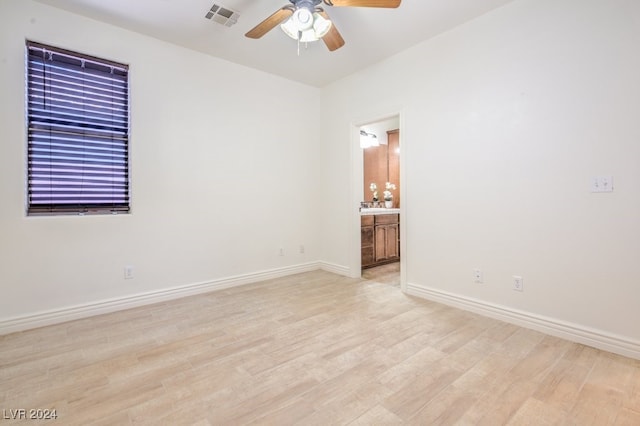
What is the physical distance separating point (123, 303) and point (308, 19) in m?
3.24

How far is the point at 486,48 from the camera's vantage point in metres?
2.83

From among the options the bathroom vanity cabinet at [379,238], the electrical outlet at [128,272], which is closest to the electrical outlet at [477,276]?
the bathroom vanity cabinet at [379,238]

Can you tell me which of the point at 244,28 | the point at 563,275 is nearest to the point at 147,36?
the point at 244,28

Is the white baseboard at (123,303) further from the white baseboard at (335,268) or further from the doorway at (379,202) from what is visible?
the doorway at (379,202)

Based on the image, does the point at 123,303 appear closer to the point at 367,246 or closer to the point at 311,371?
the point at 311,371

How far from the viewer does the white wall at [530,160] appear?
7.13 ft

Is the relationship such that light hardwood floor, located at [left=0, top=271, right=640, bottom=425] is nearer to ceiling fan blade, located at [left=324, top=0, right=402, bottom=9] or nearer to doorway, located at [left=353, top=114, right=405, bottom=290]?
doorway, located at [left=353, top=114, right=405, bottom=290]

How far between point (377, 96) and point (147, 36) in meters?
2.73

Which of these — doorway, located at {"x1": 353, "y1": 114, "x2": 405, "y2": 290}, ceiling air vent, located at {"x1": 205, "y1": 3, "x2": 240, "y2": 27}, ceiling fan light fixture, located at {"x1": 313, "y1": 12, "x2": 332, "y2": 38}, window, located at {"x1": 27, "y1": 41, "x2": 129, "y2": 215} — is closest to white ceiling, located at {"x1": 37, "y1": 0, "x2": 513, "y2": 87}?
ceiling air vent, located at {"x1": 205, "y1": 3, "x2": 240, "y2": 27}

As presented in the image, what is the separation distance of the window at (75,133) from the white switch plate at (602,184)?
13.9 ft

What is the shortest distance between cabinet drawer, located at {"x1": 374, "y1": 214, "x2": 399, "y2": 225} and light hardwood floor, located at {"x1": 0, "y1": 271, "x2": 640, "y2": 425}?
6.98 ft

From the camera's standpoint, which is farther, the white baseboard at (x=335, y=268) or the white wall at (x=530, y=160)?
the white baseboard at (x=335, y=268)

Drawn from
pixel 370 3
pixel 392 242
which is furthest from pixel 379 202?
pixel 370 3

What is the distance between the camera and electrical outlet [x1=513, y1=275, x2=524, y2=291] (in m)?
2.65
